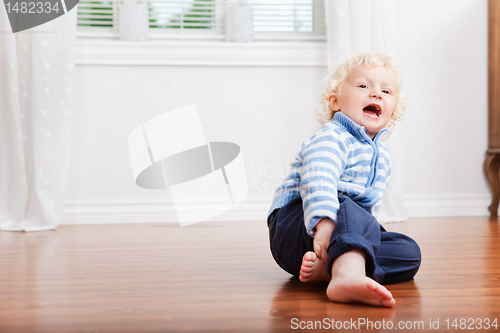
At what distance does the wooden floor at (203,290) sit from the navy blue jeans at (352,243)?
0.04m

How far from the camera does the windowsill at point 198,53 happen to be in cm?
196

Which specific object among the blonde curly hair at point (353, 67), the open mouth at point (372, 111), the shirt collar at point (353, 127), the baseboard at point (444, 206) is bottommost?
the baseboard at point (444, 206)

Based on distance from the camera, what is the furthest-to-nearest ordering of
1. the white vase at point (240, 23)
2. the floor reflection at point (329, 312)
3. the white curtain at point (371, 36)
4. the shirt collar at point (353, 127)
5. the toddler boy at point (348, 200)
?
1. the white vase at point (240, 23)
2. the white curtain at point (371, 36)
3. the shirt collar at point (353, 127)
4. the toddler boy at point (348, 200)
5. the floor reflection at point (329, 312)

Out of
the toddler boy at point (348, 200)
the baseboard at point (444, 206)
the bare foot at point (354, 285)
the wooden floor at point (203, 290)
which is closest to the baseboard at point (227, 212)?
the baseboard at point (444, 206)

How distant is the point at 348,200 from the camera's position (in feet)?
2.51

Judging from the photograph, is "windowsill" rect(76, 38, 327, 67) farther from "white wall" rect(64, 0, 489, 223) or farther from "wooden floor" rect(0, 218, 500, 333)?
"wooden floor" rect(0, 218, 500, 333)

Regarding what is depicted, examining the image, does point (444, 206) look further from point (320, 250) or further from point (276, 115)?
point (320, 250)

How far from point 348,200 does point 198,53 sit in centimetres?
141

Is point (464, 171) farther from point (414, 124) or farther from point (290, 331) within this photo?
point (290, 331)

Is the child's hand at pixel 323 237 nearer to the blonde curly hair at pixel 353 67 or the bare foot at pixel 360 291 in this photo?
the bare foot at pixel 360 291

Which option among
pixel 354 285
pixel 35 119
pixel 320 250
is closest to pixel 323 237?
pixel 320 250

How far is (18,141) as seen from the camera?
181cm

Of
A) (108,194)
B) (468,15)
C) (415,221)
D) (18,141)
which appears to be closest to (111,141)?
(108,194)

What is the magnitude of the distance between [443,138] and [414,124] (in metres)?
0.15
